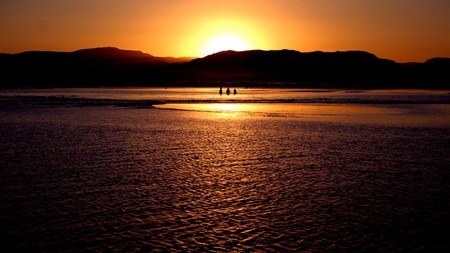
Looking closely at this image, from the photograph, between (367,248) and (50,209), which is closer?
(367,248)

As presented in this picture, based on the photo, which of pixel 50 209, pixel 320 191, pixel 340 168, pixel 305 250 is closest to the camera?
pixel 305 250

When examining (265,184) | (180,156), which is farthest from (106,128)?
(265,184)

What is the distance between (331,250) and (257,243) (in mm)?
1598

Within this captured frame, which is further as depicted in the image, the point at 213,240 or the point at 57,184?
the point at 57,184

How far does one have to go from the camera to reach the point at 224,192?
1492cm

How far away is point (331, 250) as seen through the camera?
10.1 metres

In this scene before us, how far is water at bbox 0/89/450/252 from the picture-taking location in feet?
35.2

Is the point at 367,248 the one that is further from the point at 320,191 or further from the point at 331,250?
the point at 320,191

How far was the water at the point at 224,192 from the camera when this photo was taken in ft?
35.2

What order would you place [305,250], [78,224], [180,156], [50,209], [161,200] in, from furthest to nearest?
[180,156] → [161,200] → [50,209] → [78,224] → [305,250]

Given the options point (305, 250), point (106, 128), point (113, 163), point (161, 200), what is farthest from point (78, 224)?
point (106, 128)

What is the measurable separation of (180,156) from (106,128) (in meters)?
12.5

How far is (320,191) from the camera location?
15.1 m

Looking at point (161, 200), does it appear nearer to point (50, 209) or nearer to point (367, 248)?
point (50, 209)
